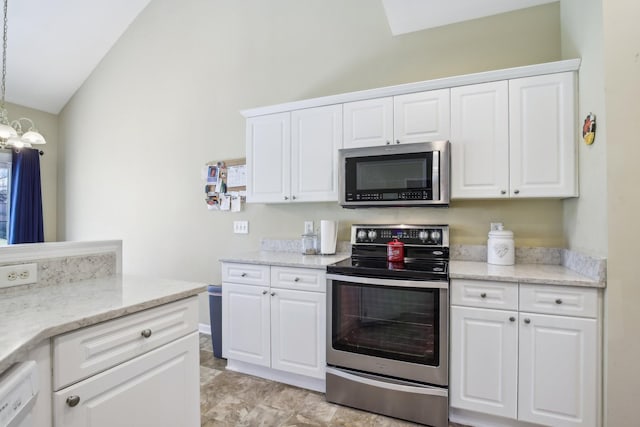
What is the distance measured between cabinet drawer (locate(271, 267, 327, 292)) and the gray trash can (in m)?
0.76

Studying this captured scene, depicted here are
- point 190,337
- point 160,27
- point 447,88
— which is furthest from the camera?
point 160,27

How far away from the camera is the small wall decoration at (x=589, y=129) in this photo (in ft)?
5.58

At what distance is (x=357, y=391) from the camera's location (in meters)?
2.08

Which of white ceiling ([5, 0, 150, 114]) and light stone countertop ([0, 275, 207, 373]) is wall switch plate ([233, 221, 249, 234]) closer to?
light stone countertop ([0, 275, 207, 373])

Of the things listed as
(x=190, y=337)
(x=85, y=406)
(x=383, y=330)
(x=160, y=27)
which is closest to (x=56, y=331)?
(x=85, y=406)

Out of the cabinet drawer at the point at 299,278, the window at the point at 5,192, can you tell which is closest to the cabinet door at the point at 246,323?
the cabinet drawer at the point at 299,278

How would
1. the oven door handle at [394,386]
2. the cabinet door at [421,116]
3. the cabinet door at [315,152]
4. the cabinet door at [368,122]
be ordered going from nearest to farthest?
the oven door handle at [394,386]
the cabinet door at [421,116]
the cabinet door at [368,122]
the cabinet door at [315,152]

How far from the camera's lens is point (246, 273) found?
2469 mm

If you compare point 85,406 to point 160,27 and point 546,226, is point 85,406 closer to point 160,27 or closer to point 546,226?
point 546,226

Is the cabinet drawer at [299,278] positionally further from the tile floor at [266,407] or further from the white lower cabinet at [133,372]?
the white lower cabinet at [133,372]

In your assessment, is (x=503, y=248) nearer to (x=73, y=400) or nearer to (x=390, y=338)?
(x=390, y=338)

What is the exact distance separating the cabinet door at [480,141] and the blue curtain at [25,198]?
529 centimetres

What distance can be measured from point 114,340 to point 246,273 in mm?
1365

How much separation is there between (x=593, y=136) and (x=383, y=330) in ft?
5.20
